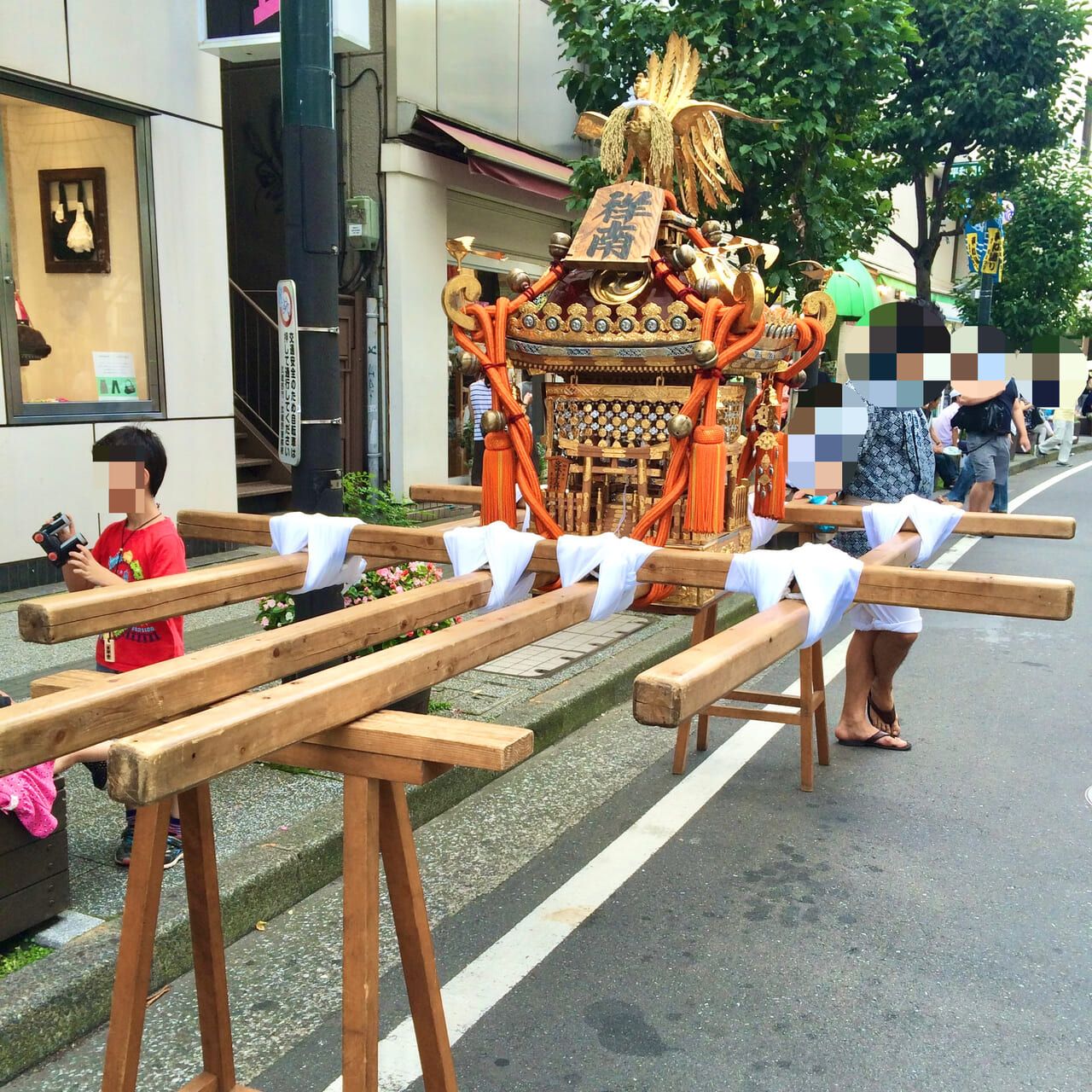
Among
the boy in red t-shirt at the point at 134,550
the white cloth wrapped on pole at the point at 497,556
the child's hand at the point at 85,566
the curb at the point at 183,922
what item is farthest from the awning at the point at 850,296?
the child's hand at the point at 85,566

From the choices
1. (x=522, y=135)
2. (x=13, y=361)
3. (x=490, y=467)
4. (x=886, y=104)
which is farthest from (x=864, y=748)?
(x=886, y=104)

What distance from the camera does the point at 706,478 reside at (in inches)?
124

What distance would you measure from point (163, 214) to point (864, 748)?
5927 millimetres

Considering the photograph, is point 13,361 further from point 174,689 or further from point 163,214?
point 174,689

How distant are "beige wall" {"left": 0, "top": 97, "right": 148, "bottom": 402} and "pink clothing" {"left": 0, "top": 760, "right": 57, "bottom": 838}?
4.49m

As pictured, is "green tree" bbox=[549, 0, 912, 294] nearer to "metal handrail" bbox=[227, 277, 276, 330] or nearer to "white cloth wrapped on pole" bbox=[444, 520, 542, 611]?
"metal handrail" bbox=[227, 277, 276, 330]

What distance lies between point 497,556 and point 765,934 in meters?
1.50

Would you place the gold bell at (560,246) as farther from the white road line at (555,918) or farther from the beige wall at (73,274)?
the beige wall at (73,274)

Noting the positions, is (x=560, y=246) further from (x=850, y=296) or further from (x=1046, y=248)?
(x=1046, y=248)

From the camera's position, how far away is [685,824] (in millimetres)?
4074

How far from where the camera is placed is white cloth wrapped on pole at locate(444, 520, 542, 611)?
2.85 m

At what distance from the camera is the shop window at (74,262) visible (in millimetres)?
6582

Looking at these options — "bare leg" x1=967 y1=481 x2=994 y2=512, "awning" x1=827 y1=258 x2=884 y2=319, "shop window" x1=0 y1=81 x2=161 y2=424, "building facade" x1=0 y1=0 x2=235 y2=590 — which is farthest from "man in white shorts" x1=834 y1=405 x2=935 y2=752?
"awning" x1=827 y1=258 x2=884 y2=319

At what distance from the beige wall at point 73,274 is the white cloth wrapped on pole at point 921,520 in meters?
5.48
